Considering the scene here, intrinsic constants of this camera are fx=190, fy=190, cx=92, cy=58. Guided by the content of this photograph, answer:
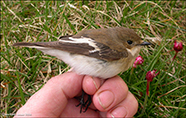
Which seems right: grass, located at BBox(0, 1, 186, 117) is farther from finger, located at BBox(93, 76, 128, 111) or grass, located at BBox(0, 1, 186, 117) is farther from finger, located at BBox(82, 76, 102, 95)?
finger, located at BBox(82, 76, 102, 95)

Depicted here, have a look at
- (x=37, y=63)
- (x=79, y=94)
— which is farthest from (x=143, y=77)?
(x=37, y=63)

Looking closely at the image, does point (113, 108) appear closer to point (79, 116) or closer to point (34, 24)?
point (79, 116)

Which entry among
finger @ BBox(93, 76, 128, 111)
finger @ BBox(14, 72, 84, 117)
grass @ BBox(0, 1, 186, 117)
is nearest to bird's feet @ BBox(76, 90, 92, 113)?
finger @ BBox(14, 72, 84, 117)

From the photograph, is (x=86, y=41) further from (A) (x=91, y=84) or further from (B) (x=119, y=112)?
(B) (x=119, y=112)

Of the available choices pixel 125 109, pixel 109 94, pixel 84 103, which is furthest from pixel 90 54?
pixel 125 109

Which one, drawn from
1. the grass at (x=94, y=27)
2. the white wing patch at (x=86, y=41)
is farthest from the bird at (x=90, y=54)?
the grass at (x=94, y=27)

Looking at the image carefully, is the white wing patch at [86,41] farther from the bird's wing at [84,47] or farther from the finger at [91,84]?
the finger at [91,84]
